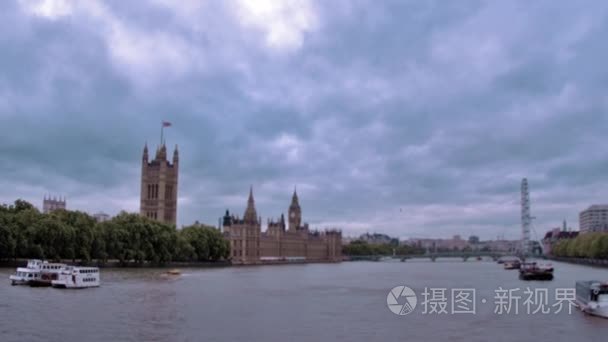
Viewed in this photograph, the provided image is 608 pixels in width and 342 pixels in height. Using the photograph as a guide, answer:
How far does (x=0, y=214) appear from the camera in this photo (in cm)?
8456

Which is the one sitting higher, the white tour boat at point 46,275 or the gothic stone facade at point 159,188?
the gothic stone facade at point 159,188

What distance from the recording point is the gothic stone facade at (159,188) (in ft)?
611

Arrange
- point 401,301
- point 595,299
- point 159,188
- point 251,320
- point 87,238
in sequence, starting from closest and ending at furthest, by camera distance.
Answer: point 251,320 → point 595,299 → point 401,301 → point 87,238 → point 159,188

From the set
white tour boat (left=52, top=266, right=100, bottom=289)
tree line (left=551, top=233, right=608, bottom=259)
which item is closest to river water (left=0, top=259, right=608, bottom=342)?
white tour boat (left=52, top=266, right=100, bottom=289)

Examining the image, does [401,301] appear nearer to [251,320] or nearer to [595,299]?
[595,299]

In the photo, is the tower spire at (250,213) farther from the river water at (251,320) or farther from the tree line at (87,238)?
the river water at (251,320)

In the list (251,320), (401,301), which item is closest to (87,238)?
(401,301)

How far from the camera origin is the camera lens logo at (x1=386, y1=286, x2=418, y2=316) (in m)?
47.5

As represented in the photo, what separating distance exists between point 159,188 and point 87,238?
311ft

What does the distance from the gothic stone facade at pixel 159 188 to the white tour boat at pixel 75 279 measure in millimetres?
121584

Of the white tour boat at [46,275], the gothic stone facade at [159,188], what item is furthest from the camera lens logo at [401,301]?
the gothic stone facade at [159,188]

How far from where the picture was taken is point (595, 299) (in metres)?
45.8

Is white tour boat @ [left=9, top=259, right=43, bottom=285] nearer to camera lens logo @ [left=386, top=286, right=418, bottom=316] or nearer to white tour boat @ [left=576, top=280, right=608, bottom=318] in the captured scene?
camera lens logo @ [left=386, top=286, right=418, bottom=316]

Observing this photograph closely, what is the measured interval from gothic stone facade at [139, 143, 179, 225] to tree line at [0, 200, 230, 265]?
57001mm
